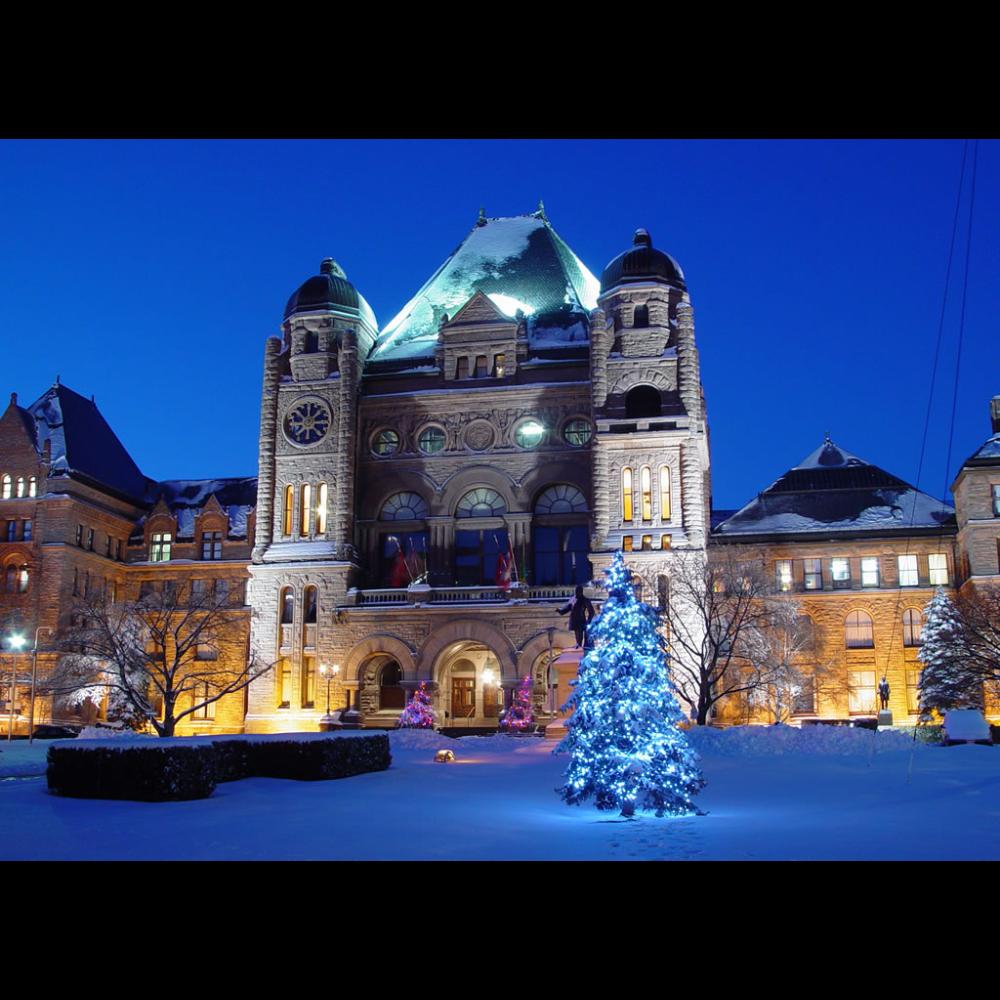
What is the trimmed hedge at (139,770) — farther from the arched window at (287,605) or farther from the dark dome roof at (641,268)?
the dark dome roof at (641,268)

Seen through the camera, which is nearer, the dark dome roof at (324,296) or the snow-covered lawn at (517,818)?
the snow-covered lawn at (517,818)

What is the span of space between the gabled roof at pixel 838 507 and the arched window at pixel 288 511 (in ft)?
71.1

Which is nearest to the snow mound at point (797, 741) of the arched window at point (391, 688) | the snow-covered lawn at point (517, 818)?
the snow-covered lawn at point (517, 818)

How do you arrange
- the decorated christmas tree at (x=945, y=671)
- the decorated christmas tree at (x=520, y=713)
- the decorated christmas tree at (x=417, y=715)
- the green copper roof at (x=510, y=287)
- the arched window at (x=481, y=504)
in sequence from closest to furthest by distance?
1. the decorated christmas tree at (x=945, y=671)
2. the decorated christmas tree at (x=520, y=713)
3. the decorated christmas tree at (x=417, y=715)
4. the arched window at (x=481, y=504)
5. the green copper roof at (x=510, y=287)

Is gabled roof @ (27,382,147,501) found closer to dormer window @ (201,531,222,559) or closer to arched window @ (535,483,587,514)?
dormer window @ (201,531,222,559)

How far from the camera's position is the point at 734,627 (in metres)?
47.8

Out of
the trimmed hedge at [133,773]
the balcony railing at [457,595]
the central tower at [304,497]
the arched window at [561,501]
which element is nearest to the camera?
the trimmed hedge at [133,773]

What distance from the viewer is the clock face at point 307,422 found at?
56.8m

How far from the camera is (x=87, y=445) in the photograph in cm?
6397

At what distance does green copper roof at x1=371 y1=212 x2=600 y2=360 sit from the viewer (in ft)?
197

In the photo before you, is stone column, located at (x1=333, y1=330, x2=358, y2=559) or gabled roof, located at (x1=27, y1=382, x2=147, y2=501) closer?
stone column, located at (x1=333, y1=330, x2=358, y2=559)

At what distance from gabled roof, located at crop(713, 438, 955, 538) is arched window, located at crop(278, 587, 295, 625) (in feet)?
71.3

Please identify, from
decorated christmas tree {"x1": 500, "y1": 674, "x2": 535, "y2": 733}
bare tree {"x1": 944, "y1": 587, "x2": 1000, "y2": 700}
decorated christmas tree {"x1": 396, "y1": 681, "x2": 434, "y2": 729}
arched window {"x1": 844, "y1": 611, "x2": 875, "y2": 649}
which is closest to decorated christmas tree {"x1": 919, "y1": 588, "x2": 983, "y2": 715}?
bare tree {"x1": 944, "y1": 587, "x2": 1000, "y2": 700}
